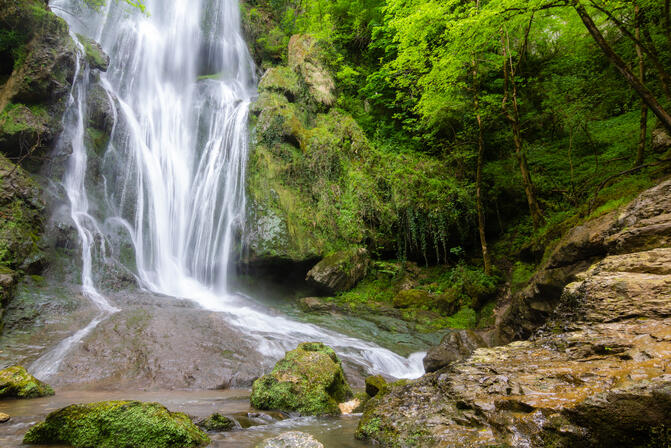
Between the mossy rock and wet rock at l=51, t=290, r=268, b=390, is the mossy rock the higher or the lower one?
the higher one

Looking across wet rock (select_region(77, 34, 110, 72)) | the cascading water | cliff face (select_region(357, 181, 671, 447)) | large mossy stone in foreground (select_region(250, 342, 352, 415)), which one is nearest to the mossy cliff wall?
the cascading water

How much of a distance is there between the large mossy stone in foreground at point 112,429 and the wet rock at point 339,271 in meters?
8.56

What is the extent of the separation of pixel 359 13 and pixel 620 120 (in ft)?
41.2

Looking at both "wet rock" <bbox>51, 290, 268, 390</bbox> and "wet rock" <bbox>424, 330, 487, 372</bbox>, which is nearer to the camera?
"wet rock" <bbox>51, 290, 268, 390</bbox>

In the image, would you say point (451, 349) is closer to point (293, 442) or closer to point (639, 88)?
point (293, 442)

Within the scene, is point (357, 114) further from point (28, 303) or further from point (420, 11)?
point (28, 303)

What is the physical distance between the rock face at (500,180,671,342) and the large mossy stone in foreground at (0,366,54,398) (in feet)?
24.7

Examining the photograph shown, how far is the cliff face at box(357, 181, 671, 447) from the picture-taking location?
195cm

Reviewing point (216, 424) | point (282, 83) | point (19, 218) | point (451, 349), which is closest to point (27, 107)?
point (19, 218)

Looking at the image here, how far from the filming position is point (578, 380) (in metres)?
2.34

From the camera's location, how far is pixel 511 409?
95.1 inches

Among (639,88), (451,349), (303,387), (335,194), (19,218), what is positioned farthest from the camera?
(335,194)

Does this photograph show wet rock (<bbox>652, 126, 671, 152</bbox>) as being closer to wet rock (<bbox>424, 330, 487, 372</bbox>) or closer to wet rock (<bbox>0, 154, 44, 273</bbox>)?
wet rock (<bbox>424, 330, 487, 372</bbox>)

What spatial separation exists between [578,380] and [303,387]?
3.25m
